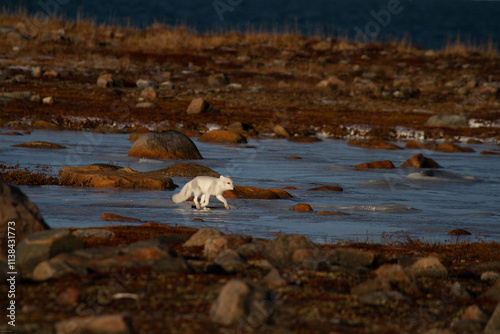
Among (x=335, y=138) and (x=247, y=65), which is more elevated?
(x=247, y=65)

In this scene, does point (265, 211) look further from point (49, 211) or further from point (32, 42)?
point (32, 42)

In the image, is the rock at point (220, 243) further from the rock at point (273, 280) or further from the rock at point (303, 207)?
the rock at point (303, 207)

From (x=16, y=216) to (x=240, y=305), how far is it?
3385mm

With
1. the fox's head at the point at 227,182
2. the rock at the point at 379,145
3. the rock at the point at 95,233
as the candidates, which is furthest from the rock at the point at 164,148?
the rock at the point at 95,233

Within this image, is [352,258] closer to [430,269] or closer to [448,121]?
[430,269]

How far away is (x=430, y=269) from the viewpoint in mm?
9031

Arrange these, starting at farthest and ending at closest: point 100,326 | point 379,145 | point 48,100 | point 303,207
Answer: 1. point 48,100
2. point 379,145
3. point 303,207
4. point 100,326

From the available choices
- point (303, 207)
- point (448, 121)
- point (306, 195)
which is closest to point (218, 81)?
point (448, 121)

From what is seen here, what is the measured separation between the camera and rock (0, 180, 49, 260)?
27.6 ft

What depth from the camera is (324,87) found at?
4612cm

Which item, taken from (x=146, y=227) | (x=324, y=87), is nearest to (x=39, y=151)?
(x=146, y=227)

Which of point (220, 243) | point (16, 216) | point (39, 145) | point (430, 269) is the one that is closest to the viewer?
point (16, 216)

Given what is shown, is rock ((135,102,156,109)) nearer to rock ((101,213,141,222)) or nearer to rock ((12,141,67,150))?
rock ((12,141,67,150))

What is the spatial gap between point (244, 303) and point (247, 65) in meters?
45.4
